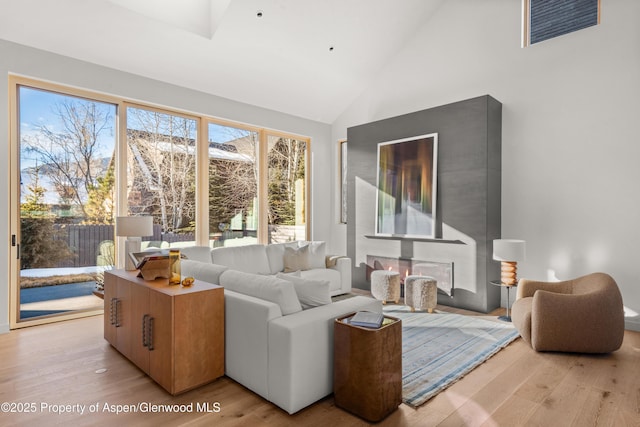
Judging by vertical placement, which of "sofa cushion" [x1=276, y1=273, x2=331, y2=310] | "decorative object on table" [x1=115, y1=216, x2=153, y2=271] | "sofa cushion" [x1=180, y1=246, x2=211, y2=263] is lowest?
"sofa cushion" [x1=276, y1=273, x2=331, y2=310]

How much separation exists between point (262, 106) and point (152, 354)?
4.58 metres

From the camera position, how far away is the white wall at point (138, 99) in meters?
3.85

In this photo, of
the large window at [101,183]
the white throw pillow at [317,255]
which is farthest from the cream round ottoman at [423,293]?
the large window at [101,183]

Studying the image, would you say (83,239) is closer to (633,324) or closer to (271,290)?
(271,290)

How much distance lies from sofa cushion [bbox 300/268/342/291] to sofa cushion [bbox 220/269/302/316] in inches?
85.1

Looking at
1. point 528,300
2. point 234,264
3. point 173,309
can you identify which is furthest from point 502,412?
point 234,264

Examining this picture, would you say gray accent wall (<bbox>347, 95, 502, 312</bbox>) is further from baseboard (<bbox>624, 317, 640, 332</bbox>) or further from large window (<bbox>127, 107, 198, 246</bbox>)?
large window (<bbox>127, 107, 198, 246</bbox>)

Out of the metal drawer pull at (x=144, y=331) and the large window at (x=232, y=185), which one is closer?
the metal drawer pull at (x=144, y=331)

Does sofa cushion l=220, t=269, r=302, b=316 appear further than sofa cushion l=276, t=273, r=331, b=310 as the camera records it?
No

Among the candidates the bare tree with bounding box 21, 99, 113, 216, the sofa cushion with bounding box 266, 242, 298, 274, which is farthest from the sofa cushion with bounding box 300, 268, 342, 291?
the bare tree with bounding box 21, 99, 113, 216

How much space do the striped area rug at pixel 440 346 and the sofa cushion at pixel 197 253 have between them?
2368mm

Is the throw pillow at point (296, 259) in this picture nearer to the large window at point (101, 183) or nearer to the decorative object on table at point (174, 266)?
the large window at point (101, 183)

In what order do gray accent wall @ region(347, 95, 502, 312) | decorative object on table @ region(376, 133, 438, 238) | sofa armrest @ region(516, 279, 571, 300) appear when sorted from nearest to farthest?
1. sofa armrest @ region(516, 279, 571, 300)
2. gray accent wall @ region(347, 95, 502, 312)
3. decorative object on table @ region(376, 133, 438, 238)

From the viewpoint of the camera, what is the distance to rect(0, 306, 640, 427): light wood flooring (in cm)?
219
